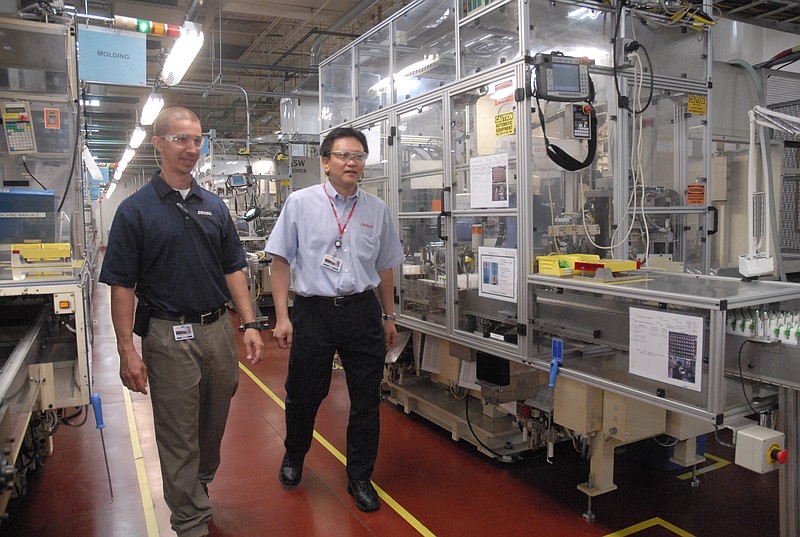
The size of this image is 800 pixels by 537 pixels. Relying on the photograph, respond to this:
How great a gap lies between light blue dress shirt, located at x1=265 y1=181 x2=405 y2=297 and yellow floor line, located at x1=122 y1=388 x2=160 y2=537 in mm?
1332

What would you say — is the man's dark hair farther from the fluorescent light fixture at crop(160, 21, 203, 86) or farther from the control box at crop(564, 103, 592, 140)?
the fluorescent light fixture at crop(160, 21, 203, 86)

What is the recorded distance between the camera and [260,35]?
9.02 metres

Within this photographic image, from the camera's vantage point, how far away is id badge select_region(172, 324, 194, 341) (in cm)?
238

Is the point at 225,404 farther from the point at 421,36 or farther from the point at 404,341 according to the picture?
the point at 421,36

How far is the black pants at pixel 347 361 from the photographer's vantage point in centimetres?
287

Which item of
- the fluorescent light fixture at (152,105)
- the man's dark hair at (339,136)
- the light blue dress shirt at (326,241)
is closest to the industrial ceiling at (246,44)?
the fluorescent light fixture at (152,105)

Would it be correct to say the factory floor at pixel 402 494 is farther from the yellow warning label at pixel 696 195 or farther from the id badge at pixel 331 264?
the yellow warning label at pixel 696 195

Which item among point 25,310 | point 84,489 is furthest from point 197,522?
point 25,310

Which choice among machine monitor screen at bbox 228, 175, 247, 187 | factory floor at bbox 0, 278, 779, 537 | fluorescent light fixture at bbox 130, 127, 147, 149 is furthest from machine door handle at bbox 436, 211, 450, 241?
fluorescent light fixture at bbox 130, 127, 147, 149

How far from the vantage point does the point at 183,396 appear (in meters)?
2.40

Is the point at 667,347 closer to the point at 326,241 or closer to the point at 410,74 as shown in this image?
the point at 326,241

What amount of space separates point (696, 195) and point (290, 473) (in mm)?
2844

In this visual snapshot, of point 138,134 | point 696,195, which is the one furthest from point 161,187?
point 138,134

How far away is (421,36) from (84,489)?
134 inches
